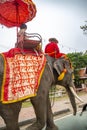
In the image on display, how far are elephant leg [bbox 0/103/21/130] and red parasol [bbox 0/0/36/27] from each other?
2317mm

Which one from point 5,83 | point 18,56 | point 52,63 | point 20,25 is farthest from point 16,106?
point 20,25

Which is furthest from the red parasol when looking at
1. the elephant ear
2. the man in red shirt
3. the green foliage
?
the green foliage

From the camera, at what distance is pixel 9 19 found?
8727 mm

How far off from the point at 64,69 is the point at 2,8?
2032mm

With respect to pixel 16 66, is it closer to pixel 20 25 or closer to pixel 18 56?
pixel 18 56

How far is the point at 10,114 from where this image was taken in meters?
6.92

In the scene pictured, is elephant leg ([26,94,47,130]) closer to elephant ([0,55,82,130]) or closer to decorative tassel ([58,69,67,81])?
elephant ([0,55,82,130])

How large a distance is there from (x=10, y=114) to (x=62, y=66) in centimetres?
217

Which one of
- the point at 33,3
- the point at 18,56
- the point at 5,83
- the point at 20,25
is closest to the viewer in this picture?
the point at 5,83

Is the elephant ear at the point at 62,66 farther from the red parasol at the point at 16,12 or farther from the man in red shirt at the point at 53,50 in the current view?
the red parasol at the point at 16,12

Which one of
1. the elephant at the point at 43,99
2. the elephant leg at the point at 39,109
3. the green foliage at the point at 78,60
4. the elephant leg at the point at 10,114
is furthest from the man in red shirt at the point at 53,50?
the green foliage at the point at 78,60

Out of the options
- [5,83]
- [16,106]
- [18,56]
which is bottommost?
[16,106]

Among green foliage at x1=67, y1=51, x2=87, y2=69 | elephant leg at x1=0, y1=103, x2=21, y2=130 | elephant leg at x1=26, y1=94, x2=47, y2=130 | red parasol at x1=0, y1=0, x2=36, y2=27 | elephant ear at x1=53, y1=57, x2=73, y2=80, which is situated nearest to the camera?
elephant leg at x1=0, y1=103, x2=21, y2=130

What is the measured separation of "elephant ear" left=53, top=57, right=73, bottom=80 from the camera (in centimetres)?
835
